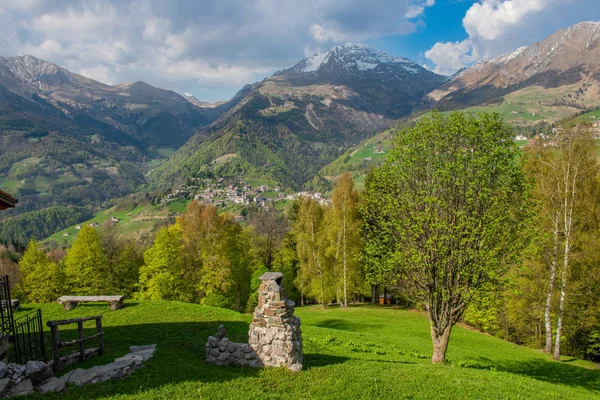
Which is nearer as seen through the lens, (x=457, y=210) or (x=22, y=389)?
(x=22, y=389)

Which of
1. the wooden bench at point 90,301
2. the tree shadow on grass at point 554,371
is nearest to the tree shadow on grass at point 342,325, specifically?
the tree shadow on grass at point 554,371

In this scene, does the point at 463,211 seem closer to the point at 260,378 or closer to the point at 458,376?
the point at 458,376

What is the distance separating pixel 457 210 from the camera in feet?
57.1

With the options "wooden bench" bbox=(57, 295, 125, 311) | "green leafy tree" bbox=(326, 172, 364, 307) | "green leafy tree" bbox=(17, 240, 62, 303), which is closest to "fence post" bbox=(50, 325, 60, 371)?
"wooden bench" bbox=(57, 295, 125, 311)

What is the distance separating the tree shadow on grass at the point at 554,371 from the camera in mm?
19034

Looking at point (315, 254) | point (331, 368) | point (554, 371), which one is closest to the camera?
point (331, 368)

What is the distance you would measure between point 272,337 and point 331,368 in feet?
9.38

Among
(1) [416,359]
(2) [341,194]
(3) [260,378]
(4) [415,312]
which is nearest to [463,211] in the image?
(1) [416,359]

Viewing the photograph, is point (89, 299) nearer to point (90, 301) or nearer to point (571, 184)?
point (90, 301)

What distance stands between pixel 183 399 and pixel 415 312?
34923mm

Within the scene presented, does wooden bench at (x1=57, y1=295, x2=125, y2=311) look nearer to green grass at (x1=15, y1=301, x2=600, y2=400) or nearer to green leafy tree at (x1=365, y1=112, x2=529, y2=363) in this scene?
green grass at (x1=15, y1=301, x2=600, y2=400)

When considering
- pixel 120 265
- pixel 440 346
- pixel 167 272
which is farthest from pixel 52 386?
pixel 120 265

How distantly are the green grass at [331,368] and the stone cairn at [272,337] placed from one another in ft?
1.56

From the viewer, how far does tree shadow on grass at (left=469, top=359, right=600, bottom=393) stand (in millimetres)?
19034
